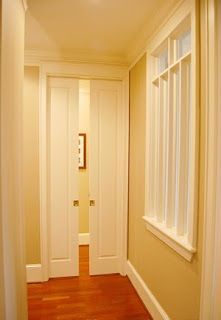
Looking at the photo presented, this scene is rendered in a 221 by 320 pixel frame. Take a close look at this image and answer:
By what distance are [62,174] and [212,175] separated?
204cm

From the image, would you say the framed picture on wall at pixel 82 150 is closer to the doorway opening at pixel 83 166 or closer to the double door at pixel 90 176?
the doorway opening at pixel 83 166

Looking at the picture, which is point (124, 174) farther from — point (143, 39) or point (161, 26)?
point (161, 26)

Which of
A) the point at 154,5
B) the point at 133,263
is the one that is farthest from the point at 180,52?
the point at 133,263

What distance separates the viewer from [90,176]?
317 centimetres

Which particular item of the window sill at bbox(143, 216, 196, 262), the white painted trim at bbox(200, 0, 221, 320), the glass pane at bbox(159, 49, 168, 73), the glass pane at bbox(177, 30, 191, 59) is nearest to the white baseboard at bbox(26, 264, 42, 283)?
the window sill at bbox(143, 216, 196, 262)

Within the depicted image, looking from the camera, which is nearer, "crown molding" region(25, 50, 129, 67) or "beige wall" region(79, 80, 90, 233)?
"crown molding" region(25, 50, 129, 67)

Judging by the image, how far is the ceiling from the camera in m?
2.03

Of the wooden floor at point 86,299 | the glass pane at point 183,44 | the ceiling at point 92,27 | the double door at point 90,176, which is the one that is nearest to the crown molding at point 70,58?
the ceiling at point 92,27

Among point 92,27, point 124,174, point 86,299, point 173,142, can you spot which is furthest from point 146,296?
point 92,27

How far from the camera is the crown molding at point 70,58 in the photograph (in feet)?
9.59

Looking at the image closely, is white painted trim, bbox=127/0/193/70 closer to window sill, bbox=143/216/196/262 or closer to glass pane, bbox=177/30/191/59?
glass pane, bbox=177/30/191/59

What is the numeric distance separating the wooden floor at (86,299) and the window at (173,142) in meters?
0.82

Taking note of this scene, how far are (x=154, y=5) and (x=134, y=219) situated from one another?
7.00 feet

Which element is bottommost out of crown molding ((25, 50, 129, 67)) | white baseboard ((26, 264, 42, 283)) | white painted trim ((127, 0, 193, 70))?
white baseboard ((26, 264, 42, 283))
